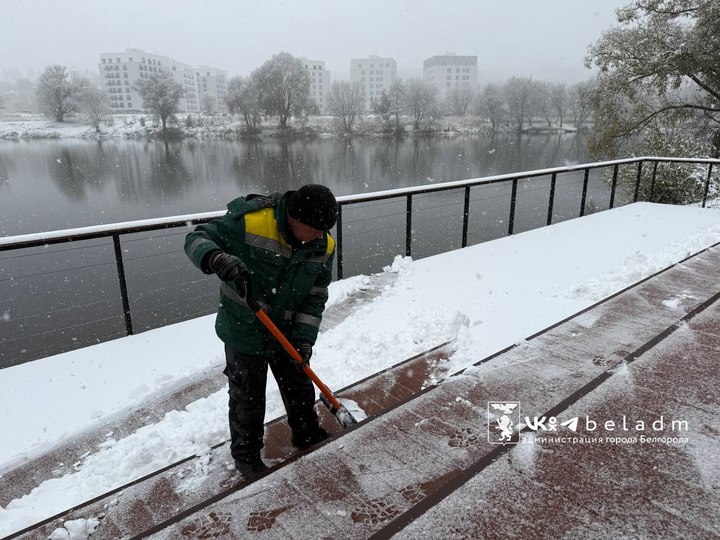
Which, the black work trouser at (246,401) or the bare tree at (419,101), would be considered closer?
the black work trouser at (246,401)

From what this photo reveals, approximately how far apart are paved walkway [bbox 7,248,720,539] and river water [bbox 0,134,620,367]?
3.22m

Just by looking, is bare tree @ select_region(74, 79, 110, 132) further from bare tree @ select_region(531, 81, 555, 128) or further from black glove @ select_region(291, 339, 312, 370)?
black glove @ select_region(291, 339, 312, 370)

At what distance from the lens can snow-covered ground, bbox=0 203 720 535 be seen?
2889 millimetres

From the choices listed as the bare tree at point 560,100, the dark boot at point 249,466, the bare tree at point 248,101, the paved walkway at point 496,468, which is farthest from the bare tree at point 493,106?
the dark boot at point 249,466

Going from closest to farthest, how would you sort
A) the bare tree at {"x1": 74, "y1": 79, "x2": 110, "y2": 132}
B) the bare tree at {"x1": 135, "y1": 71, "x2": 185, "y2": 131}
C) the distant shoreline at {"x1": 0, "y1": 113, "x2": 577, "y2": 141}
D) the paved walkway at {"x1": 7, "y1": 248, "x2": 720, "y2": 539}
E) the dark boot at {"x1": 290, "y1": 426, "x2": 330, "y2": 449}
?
the paved walkway at {"x1": 7, "y1": 248, "x2": 720, "y2": 539} → the dark boot at {"x1": 290, "y1": 426, "x2": 330, "y2": 449} → the distant shoreline at {"x1": 0, "y1": 113, "x2": 577, "y2": 141} → the bare tree at {"x1": 135, "y1": 71, "x2": 185, "y2": 131} → the bare tree at {"x1": 74, "y1": 79, "x2": 110, "y2": 132}

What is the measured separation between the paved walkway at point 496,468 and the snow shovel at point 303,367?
14 cm

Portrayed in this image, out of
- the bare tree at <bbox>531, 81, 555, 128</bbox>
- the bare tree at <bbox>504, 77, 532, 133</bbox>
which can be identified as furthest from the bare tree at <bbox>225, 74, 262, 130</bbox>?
the bare tree at <bbox>531, 81, 555, 128</bbox>

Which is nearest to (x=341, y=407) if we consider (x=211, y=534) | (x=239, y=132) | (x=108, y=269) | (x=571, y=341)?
(x=211, y=534)

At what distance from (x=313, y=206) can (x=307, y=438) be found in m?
1.40

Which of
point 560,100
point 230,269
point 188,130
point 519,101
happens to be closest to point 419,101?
point 519,101

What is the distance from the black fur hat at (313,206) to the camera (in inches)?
90.1

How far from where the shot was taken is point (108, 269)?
11.5m

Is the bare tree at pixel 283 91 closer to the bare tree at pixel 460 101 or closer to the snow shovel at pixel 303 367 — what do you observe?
the bare tree at pixel 460 101

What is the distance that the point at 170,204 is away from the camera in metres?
20.5
